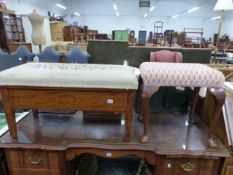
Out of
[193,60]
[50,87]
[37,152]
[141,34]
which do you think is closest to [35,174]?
[37,152]

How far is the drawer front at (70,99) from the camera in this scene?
1150 mm

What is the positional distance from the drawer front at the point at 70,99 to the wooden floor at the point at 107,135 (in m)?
0.26

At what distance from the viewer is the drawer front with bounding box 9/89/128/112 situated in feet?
3.77

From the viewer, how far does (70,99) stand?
1.16 meters

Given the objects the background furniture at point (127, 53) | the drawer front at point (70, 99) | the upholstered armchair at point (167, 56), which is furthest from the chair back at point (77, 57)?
the drawer front at point (70, 99)

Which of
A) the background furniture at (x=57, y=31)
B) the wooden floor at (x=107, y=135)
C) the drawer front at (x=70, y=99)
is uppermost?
the background furniture at (x=57, y=31)

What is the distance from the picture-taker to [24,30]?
5133 millimetres

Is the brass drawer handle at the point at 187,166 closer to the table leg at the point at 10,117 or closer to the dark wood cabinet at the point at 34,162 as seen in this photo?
the dark wood cabinet at the point at 34,162

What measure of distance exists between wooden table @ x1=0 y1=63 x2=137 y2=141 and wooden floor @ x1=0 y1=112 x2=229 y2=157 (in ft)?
0.58

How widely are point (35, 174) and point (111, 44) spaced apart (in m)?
1.76

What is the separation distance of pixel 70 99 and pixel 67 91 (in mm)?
54

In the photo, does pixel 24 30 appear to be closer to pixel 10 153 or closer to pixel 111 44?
pixel 111 44

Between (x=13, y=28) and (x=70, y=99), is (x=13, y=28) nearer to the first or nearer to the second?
(x=13, y=28)

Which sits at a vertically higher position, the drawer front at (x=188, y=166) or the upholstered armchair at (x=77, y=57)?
the upholstered armchair at (x=77, y=57)
